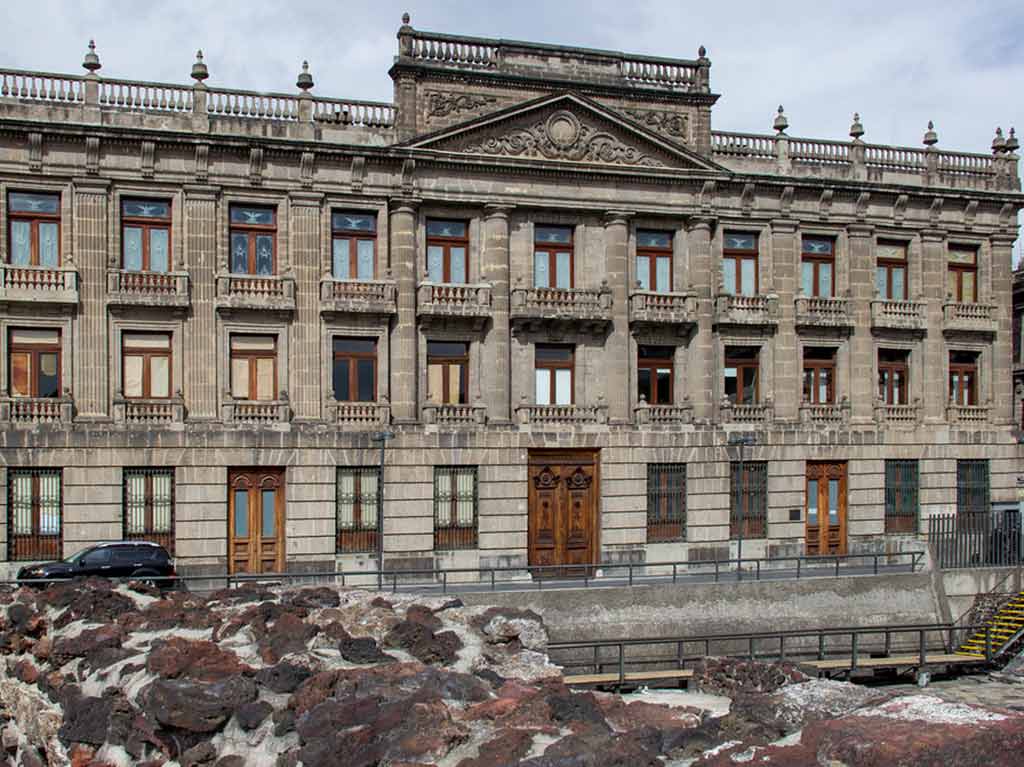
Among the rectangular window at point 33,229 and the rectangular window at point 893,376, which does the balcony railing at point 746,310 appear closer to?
the rectangular window at point 893,376

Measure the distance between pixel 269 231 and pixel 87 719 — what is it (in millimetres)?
21270

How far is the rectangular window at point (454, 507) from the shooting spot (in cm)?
3541

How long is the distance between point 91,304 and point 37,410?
11.0ft

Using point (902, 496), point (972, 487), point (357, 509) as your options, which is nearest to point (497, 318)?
point (357, 509)

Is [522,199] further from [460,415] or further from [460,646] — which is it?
[460,646]

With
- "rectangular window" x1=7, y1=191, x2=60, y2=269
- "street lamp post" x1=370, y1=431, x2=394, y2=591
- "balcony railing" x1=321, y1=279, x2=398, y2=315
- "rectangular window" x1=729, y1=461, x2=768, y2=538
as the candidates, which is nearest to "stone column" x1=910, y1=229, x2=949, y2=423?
"rectangular window" x1=729, y1=461, x2=768, y2=538

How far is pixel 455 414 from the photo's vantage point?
35.8 metres

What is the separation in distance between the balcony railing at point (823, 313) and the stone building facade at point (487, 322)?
0.07m

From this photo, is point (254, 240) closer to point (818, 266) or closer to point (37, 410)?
point (37, 410)

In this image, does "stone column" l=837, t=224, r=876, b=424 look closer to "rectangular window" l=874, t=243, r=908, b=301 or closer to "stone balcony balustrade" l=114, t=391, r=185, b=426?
"rectangular window" l=874, t=243, r=908, b=301

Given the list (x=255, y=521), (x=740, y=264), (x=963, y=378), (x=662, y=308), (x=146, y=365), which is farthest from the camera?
(x=963, y=378)

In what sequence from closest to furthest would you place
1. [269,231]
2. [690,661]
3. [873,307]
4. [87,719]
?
1. [87,719]
2. [690,661]
3. [269,231]
4. [873,307]

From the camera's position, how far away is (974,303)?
1641 inches

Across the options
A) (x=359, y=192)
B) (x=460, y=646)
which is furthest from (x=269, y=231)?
(x=460, y=646)
